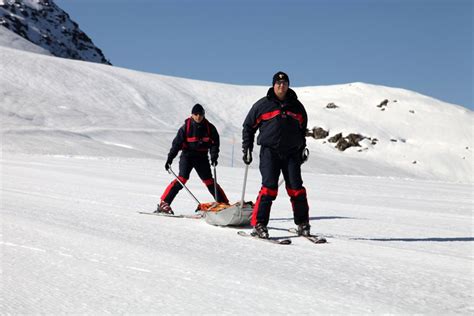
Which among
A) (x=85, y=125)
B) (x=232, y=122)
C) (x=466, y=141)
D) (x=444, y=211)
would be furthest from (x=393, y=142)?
(x=444, y=211)

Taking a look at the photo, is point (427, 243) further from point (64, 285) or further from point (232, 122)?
point (232, 122)

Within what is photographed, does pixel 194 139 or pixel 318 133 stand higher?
pixel 318 133

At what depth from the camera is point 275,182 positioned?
6.14 meters

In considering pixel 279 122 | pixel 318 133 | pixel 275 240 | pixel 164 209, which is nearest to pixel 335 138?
pixel 318 133

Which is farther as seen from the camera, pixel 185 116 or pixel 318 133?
pixel 318 133

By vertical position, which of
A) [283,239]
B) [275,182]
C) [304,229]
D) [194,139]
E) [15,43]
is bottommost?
[283,239]

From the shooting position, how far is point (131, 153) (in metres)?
31.9

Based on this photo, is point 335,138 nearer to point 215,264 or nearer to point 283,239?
point 283,239

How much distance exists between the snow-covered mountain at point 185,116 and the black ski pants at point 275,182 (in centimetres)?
2389

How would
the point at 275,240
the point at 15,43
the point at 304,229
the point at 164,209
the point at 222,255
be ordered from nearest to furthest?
the point at 222,255
the point at 275,240
the point at 304,229
the point at 164,209
the point at 15,43

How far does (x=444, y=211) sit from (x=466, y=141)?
57.6 m

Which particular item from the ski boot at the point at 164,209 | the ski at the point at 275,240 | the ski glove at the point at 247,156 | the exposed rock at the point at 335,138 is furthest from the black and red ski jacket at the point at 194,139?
the exposed rock at the point at 335,138

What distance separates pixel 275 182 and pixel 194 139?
7.49 ft

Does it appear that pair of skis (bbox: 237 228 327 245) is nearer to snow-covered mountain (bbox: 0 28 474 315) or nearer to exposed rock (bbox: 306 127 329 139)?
snow-covered mountain (bbox: 0 28 474 315)
